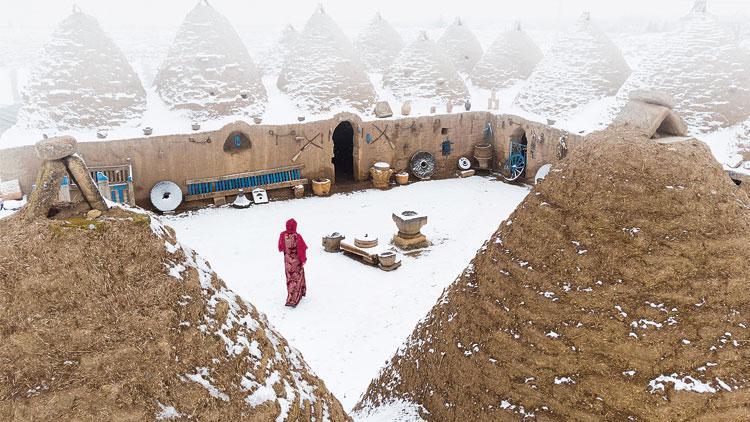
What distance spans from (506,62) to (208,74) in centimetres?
993

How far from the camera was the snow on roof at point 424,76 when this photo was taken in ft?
55.8

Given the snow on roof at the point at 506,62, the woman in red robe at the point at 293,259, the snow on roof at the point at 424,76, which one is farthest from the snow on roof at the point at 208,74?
the snow on roof at the point at 506,62

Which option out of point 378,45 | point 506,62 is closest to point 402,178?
point 506,62

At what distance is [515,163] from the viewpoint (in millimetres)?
15297

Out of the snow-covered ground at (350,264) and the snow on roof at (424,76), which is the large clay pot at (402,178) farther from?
the snow on roof at (424,76)

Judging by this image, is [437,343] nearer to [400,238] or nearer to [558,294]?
[558,294]

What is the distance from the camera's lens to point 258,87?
15125 millimetres

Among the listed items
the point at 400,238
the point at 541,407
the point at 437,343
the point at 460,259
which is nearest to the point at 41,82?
the point at 400,238

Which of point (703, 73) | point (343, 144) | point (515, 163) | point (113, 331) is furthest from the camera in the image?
point (343, 144)

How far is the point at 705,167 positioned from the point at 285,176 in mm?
11893

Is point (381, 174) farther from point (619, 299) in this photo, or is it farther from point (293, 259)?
point (619, 299)

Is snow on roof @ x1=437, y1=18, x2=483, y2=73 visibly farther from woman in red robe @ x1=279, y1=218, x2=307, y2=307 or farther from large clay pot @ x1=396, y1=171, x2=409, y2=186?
woman in red robe @ x1=279, y1=218, x2=307, y2=307

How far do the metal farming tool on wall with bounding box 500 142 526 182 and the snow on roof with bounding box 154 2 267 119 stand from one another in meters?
6.85

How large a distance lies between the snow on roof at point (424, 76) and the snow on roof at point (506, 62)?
175 centimetres
